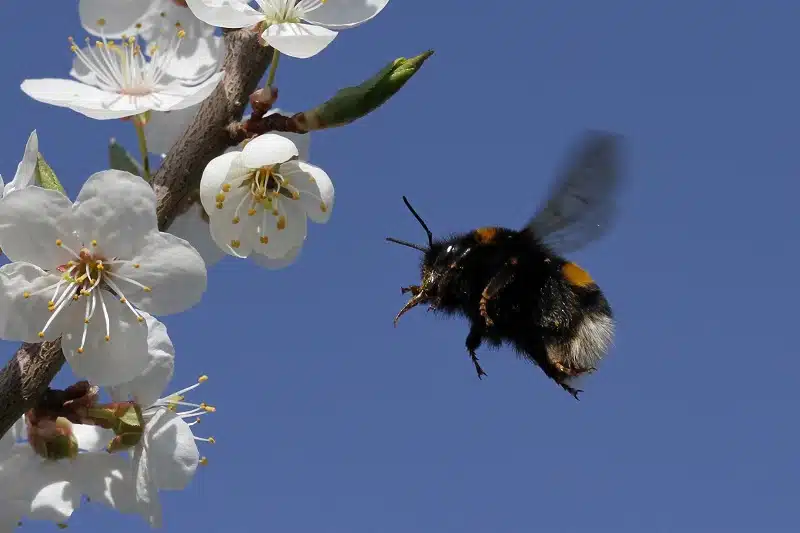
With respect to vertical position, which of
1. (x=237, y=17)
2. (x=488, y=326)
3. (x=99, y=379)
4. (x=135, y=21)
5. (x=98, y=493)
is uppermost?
(x=237, y=17)

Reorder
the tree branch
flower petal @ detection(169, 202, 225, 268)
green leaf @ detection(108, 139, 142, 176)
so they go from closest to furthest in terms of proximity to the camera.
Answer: the tree branch
green leaf @ detection(108, 139, 142, 176)
flower petal @ detection(169, 202, 225, 268)

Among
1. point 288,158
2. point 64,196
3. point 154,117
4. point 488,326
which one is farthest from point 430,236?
point 64,196

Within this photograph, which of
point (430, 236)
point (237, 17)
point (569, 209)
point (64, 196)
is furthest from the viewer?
point (430, 236)

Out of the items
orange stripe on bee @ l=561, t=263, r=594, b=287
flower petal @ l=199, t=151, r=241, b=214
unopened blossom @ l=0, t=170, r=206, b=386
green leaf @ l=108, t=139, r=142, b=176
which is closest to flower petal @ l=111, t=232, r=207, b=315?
unopened blossom @ l=0, t=170, r=206, b=386

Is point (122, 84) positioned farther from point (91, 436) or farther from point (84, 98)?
point (91, 436)

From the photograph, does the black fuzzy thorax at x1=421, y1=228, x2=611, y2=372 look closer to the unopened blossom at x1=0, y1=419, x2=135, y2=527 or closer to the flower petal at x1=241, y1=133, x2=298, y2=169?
the flower petal at x1=241, y1=133, x2=298, y2=169

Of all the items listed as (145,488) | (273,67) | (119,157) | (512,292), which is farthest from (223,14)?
(145,488)

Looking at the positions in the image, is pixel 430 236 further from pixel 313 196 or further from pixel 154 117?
pixel 154 117

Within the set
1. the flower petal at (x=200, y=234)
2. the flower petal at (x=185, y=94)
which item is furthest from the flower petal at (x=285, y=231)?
the flower petal at (x=185, y=94)
